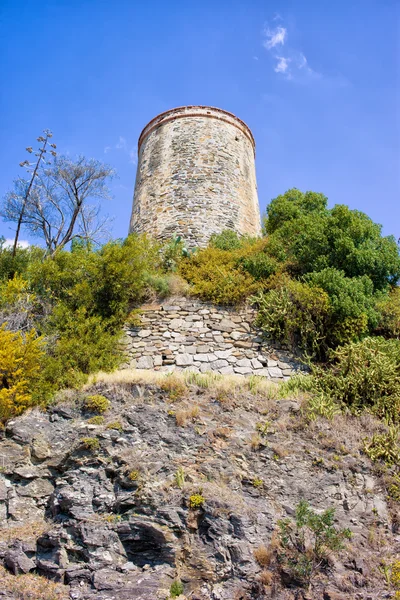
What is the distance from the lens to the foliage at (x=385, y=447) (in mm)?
7613

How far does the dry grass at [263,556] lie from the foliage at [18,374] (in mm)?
4354

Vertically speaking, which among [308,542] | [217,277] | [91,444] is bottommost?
[308,542]

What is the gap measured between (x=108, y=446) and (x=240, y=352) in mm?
4009

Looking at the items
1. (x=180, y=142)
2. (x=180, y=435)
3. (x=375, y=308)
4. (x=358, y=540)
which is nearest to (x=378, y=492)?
(x=358, y=540)

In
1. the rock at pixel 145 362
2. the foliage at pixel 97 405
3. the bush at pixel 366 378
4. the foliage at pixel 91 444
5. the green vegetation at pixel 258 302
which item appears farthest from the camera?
the rock at pixel 145 362

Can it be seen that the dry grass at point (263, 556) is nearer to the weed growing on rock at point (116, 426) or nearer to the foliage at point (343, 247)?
the weed growing on rock at point (116, 426)

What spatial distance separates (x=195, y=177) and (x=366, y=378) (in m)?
9.16

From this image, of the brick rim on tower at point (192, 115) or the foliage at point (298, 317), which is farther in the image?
the brick rim on tower at point (192, 115)

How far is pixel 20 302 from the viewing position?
35.2ft

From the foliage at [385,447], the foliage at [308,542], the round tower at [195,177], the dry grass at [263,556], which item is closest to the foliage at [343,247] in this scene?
the round tower at [195,177]

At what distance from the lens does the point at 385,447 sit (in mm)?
7762

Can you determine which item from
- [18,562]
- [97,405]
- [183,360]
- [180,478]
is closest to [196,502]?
[180,478]

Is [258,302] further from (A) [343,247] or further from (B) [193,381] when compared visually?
(B) [193,381]

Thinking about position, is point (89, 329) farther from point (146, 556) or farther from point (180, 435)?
point (146, 556)
